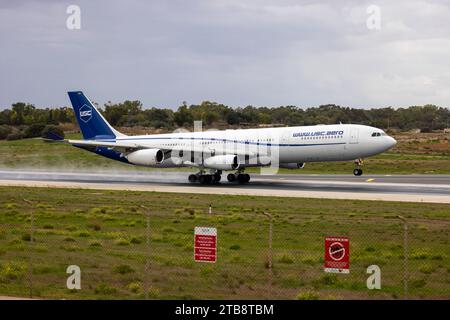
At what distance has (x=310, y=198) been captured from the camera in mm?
44719

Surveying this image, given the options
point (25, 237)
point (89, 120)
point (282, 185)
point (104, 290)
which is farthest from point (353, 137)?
point (104, 290)

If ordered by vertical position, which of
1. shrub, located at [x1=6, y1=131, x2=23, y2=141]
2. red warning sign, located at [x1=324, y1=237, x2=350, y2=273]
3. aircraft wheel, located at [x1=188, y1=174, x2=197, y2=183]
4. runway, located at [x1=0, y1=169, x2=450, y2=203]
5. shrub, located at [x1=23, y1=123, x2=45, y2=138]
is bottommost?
runway, located at [x1=0, y1=169, x2=450, y2=203]

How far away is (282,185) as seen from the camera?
56.4m

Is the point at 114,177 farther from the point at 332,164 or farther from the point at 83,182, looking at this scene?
the point at 332,164

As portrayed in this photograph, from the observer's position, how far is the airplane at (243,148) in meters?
53.2

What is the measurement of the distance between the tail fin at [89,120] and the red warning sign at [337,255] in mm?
49752

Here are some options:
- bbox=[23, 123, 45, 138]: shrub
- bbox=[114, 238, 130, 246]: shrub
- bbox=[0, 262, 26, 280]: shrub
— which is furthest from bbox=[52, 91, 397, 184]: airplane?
bbox=[23, 123, 45, 138]: shrub

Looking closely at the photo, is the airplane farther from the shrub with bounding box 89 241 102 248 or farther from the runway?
the shrub with bounding box 89 241 102 248

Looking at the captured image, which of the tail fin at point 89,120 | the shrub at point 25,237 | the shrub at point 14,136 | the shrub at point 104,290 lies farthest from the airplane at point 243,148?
the shrub at point 14,136

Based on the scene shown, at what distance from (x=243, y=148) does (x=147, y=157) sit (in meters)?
7.94

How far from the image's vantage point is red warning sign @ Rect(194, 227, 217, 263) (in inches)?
712

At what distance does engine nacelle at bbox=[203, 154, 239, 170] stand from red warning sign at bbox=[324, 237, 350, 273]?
121ft

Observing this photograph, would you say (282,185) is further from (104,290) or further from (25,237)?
(104,290)
